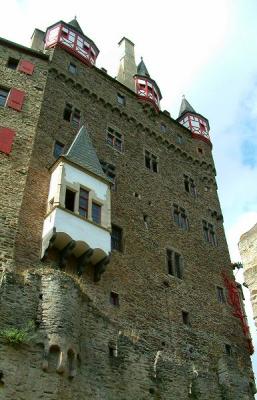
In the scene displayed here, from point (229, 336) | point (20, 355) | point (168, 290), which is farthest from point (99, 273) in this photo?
point (229, 336)

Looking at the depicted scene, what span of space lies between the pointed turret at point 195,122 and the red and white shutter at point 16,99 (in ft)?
41.7

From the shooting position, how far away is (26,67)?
22500 millimetres

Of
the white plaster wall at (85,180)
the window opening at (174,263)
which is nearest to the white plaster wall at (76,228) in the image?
the white plaster wall at (85,180)

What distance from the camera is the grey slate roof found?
18.7 m

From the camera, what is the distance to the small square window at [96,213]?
17641 mm

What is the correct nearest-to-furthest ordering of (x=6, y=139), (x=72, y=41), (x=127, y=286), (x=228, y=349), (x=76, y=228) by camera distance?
1. (x=76, y=228)
2. (x=127, y=286)
3. (x=6, y=139)
4. (x=228, y=349)
5. (x=72, y=41)

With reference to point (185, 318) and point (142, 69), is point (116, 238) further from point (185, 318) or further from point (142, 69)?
point (142, 69)

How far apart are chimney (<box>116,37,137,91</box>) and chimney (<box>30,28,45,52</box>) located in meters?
5.55

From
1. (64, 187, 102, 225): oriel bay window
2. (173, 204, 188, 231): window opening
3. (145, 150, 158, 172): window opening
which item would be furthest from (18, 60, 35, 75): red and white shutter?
(173, 204, 188, 231): window opening

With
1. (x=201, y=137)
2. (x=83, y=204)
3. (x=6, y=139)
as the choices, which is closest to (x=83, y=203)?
(x=83, y=204)

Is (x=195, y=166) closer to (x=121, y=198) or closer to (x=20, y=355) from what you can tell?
(x=121, y=198)

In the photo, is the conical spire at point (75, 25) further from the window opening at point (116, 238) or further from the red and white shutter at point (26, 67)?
the window opening at point (116, 238)

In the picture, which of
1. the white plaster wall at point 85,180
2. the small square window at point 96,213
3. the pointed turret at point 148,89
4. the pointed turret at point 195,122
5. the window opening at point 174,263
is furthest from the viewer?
the pointed turret at point 195,122

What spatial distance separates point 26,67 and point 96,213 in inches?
345
